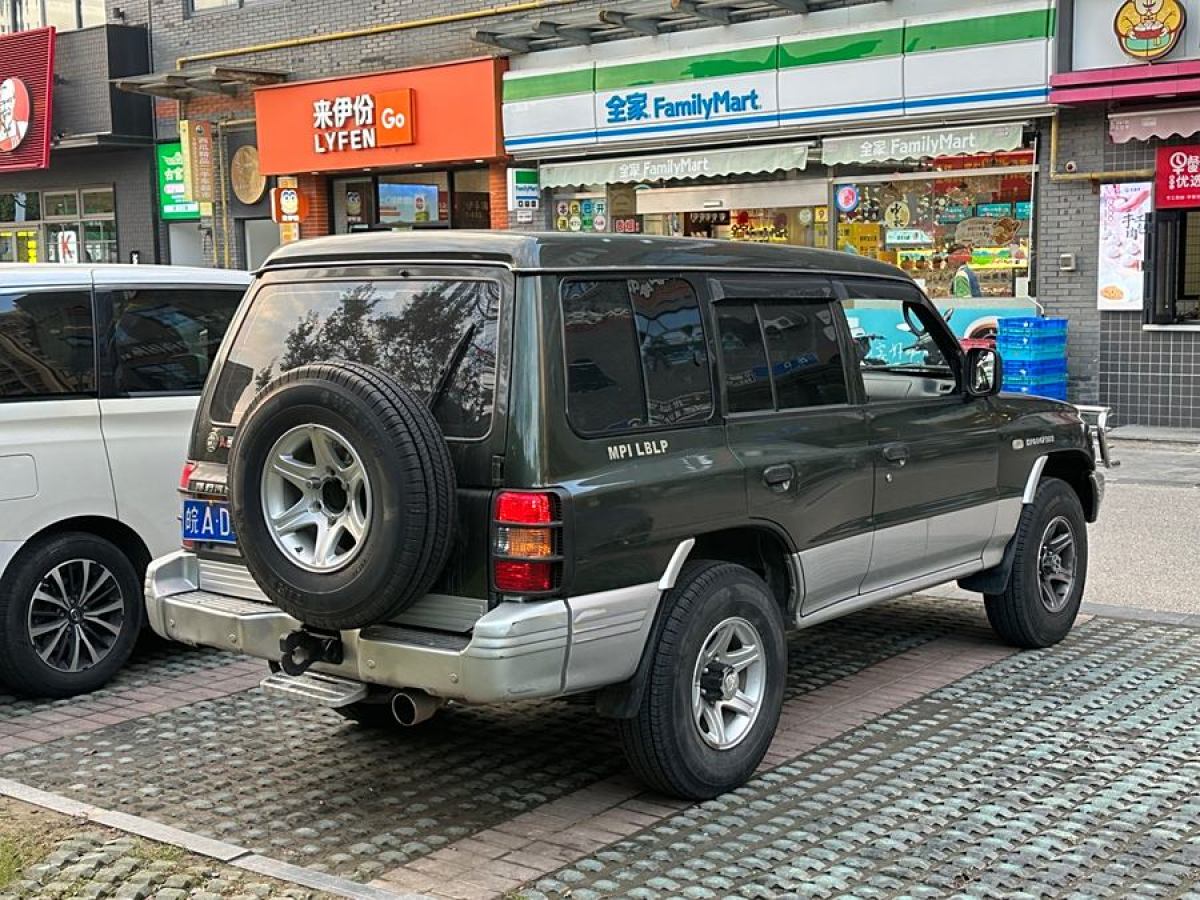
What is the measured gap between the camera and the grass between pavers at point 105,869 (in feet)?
13.9

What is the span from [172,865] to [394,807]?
0.85 m

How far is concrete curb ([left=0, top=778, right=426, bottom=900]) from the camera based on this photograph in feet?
13.8

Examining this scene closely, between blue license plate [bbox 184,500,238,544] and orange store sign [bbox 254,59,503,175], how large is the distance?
15487 mm

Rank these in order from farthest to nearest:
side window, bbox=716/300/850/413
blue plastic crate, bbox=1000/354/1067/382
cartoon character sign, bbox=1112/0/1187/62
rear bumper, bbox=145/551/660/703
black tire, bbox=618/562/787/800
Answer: blue plastic crate, bbox=1000/354/1067/382, cartoon character sign, bbox=1112/0/1187/62, side window, bbox=716/300/850/413, black tire, bbox=618/562/787/800, rear bumper, bbox=145/551/660/703

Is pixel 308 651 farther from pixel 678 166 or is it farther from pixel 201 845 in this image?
pixel 678 166

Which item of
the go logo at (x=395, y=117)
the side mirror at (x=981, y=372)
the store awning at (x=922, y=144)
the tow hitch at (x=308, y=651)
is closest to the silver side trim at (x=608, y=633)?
the tow hitch at (x=308, y=651)

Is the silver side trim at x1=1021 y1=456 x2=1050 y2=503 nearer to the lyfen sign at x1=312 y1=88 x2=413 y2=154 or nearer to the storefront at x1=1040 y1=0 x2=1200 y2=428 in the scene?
the storefront at x1=1040 y1=0 x2=1200 y2=428

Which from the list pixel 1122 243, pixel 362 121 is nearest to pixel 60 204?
pixel 362 121

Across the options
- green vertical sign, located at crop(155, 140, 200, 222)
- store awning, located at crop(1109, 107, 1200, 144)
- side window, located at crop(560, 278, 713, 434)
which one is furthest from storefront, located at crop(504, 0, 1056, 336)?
side window, located at crop(560, 278, 713, 434)

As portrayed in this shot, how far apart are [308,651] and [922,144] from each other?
43.6 feet

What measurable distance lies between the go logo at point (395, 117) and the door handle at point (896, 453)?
52.4ft

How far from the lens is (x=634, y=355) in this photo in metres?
4.91

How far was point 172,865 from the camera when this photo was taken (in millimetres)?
4426

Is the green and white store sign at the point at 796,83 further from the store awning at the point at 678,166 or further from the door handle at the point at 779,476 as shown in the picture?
the door handle at the point at 779,476
